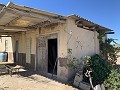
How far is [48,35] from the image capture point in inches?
429

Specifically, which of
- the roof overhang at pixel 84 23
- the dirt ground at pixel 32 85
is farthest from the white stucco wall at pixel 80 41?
the dirt ground at pixel 32 85

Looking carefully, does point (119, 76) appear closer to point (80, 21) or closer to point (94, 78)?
point (94, 78)

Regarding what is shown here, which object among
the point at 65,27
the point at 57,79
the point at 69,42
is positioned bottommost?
the point at 57,79

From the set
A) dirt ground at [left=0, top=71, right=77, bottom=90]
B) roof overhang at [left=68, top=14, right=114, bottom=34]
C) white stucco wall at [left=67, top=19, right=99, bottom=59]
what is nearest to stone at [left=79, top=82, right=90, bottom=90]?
dirt ground at [left=0, top=71, right=77, bottom=90]

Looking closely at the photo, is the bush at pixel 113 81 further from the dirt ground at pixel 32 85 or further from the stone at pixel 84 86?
the dirt ground at pixel 32 85

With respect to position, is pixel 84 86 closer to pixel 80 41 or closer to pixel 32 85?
pixel 32 85

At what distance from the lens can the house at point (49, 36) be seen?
8299mm

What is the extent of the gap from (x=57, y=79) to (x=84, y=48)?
2726 mm

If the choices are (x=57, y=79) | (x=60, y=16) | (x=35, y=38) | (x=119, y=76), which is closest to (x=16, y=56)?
(x=35, y=38)

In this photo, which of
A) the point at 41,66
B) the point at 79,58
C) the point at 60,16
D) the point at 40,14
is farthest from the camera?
the point at 41,66

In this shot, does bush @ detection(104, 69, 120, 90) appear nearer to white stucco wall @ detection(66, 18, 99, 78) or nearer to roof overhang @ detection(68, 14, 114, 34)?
white stucco wall @ detection(66, 18, 99, 78)

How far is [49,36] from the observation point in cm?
1084

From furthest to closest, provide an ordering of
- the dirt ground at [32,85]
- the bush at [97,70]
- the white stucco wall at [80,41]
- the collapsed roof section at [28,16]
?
the white stucco wall at [80,41], the bush at [97,70], the dirt ground at [32,85], the collapsed roof section at [28,16]

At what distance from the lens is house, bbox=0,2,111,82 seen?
327 inches
